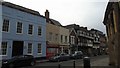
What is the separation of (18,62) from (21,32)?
892cm

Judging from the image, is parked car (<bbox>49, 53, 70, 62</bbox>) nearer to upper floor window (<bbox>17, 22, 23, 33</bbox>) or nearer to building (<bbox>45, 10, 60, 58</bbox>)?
building (<bbox>45, 10, 60, 58</bbox>)

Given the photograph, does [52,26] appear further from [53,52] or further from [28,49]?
[28,49]

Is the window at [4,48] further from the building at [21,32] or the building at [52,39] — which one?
the building at [52,39]

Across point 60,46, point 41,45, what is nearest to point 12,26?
point 41,45

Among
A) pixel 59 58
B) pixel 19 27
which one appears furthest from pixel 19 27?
pixel 59 58

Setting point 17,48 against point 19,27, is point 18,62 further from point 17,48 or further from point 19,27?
point 19,27

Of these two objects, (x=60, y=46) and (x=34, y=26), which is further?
(x=60, y=46)

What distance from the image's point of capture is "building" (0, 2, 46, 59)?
27828mm

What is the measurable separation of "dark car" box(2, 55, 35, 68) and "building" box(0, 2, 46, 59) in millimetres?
4679

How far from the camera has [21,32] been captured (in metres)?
30.8

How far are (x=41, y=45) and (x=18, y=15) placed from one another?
24.7 ft

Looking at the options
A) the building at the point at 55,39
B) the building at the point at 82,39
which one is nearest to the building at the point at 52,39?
the building at the point at 55,39

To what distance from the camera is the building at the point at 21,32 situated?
27.8 metres

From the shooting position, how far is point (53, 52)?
4034 cm
